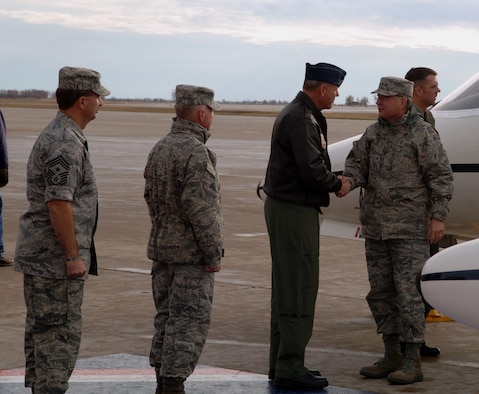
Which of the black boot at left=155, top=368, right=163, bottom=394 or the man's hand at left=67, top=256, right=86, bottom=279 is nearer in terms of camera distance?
the man's hand at left=67, top=256, right=86, bottom=279

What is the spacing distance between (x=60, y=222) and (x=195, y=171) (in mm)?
907

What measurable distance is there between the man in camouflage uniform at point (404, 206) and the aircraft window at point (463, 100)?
5.01 feet

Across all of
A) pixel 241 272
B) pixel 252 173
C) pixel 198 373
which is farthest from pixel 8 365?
pixel 252 173

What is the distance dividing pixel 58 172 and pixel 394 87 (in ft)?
7.96

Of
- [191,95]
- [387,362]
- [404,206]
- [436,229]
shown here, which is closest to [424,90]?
[404,206]

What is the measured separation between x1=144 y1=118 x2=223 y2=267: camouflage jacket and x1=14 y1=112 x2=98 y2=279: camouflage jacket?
22.2 inches

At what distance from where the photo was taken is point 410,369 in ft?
23.1

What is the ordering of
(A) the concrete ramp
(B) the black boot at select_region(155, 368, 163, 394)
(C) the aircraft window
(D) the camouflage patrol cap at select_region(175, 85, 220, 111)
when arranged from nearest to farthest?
1. (D) the camouflage patrol cap at select_region(175, 85, 220, 111)
2. (B) the black boot at select_region(155, 368, 163, 394)
3. (A) the concrete ramp
4. (C) the aircraft window

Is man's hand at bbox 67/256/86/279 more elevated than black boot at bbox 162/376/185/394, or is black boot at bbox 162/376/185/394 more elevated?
man's hand at bbox 67/256/86/279

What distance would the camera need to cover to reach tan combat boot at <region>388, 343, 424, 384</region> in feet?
22.9

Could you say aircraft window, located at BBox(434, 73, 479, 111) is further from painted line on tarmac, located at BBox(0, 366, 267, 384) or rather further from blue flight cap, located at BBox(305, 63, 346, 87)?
painted line on tarmac, located at BBox(0, 366, 267, 384)

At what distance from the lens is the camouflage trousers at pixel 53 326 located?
575cm

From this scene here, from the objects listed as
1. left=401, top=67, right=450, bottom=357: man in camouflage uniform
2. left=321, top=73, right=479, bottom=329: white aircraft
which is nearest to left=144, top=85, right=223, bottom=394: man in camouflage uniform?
left=401, top=67, right=450, bottom=357: man in camouflage uniform

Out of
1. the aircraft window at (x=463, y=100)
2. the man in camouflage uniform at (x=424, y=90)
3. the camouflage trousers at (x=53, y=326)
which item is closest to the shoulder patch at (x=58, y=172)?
the camouflage trousers at (x=53, y=326)
